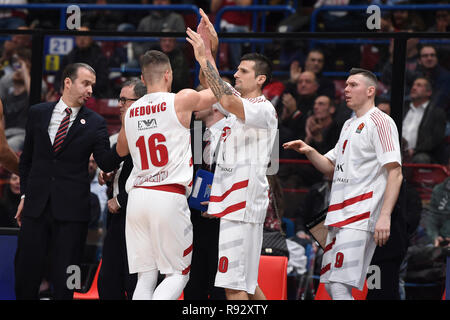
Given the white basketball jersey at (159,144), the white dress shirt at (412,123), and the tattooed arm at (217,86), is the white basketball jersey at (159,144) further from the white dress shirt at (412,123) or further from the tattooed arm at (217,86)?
the white dress shirt at (412,123)

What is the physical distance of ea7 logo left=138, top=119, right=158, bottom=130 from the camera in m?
5.73

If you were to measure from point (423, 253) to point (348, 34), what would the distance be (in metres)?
2.44

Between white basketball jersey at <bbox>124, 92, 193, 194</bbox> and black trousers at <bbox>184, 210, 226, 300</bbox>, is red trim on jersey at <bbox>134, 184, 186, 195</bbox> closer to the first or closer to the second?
white basketball jersey at <bbox>124, 92, 193, 194</bbox>

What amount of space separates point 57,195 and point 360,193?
2.43 m

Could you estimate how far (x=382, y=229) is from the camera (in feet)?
18.9

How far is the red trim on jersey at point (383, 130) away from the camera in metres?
5.89

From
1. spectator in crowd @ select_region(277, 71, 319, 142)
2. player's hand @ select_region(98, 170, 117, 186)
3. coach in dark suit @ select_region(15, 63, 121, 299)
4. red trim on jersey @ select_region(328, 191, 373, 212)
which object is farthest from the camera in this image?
spectator in crowd @ select_region(277, 71, 319, 142)

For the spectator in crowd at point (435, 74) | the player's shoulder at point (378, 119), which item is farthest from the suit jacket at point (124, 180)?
the spectator in crowd at point (435, 74)

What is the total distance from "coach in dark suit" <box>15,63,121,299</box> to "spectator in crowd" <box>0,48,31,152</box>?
1.75 meters

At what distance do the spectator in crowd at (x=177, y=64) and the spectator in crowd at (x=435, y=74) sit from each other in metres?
2.48

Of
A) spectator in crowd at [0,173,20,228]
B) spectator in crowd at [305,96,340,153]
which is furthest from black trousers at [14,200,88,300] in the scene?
spectator in crowd at [305,96,340,153]

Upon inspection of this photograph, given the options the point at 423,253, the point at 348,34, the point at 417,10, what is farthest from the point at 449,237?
the point at 417,10

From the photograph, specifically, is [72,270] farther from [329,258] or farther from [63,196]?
[329,258]

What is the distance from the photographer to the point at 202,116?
667cm
